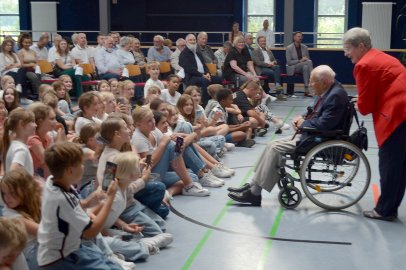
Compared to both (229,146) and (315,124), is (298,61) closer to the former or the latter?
(229,146)

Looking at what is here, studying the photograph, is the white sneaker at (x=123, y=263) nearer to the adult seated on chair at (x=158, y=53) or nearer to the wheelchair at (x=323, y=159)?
the wheelchair at (x=323, y=159)

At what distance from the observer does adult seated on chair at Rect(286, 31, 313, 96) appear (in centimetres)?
1384

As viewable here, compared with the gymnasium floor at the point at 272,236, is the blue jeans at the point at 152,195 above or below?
above

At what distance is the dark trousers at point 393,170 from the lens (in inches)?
196

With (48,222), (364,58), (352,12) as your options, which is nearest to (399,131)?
(364,58)

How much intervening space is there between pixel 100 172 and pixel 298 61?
400 inches

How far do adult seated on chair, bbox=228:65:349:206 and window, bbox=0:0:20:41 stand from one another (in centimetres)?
1776

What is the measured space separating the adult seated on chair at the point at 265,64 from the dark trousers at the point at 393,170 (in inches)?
315

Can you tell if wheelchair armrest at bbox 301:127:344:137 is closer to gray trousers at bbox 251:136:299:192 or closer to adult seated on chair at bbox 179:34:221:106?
gray trousers at bbox 251:136:299:192

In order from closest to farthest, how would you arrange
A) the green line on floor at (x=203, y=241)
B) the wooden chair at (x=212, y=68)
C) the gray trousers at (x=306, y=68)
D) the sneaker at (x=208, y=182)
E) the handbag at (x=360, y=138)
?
the green line on floor at (x=203, y=241), the handbag at (x=360, y=138), the sneaker at (x=208, y=182), the wooden chair at (x=212, y=68), the gray trousers at (x=306, y=68)

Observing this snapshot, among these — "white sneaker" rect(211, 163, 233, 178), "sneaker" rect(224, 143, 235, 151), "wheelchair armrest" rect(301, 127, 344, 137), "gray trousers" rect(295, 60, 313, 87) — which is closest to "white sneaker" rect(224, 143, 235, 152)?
"sneaker" rect(224, 143, 235, 151)

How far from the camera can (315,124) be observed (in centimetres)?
531

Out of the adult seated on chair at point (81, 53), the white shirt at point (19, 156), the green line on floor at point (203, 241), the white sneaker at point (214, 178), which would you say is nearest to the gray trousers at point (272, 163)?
the green line on floor at point (203, 241)

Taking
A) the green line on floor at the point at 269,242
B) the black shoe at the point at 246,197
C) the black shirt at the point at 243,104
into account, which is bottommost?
the green line on floor at the point at 269,242
